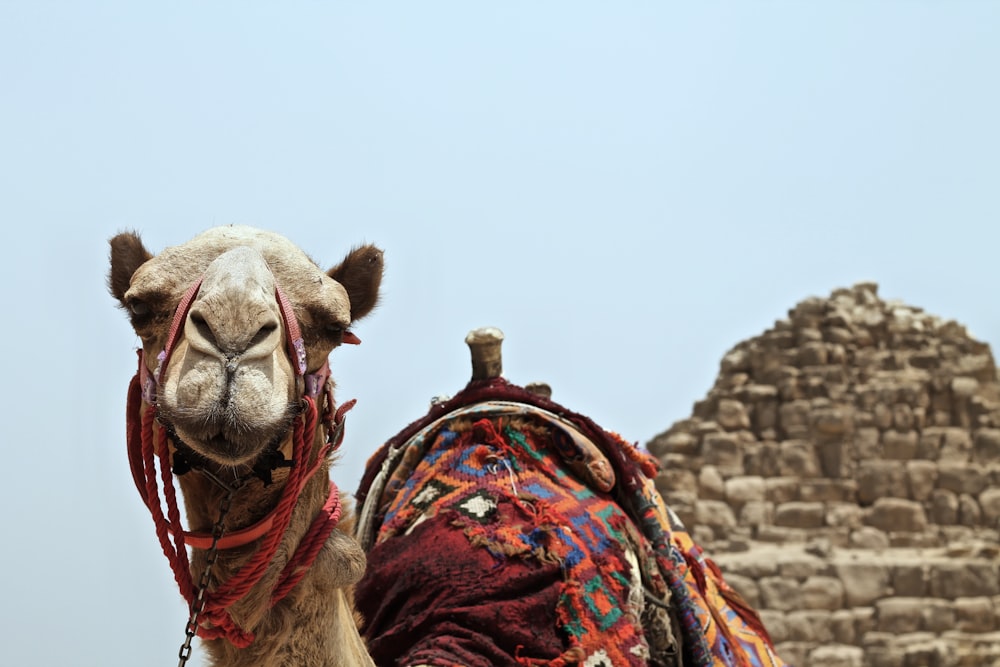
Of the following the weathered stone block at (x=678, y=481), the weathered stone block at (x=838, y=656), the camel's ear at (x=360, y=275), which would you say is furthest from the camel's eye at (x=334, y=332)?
the weathered stone block at (x=678, y=481)

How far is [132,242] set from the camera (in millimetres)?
2482

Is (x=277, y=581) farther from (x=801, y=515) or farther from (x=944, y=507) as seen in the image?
(x=944, y=507)

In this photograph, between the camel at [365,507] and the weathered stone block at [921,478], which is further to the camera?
the weathered stone block at [921,478]

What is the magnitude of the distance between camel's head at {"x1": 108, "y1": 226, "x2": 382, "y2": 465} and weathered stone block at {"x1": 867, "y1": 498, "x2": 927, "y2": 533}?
13.6 metres

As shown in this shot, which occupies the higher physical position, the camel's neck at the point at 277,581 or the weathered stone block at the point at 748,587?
the weathered stone block at the point at 748,587

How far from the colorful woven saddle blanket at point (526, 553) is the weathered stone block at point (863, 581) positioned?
10.2m

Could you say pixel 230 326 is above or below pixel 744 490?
below

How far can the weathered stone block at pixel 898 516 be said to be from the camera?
15.0 meters

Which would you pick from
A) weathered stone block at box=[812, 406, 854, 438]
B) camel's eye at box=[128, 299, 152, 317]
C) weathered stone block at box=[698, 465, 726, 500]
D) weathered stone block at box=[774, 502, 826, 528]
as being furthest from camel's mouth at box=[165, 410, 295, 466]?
weathered stone block at box=[812, 406, 854, 438]

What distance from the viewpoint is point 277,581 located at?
7.73 ft

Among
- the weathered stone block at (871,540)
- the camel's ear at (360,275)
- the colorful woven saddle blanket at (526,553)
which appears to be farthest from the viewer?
the weathered stone block at (871,540)

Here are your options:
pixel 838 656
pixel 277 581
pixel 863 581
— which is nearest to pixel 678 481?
pixel 863 581

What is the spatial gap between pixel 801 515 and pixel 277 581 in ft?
44.2

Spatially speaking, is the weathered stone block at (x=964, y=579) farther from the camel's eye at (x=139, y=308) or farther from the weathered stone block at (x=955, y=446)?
the camel's eye at (x=139, y=308)
